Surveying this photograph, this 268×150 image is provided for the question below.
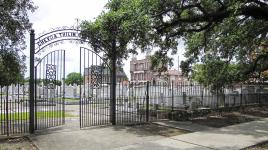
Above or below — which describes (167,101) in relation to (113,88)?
below

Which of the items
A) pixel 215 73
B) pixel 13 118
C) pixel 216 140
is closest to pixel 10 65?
pixel 13 118

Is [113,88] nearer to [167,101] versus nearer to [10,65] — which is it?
[10,65]

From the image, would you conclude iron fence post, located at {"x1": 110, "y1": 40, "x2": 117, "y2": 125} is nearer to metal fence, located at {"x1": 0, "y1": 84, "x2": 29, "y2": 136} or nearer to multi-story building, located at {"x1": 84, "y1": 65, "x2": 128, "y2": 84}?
multi-story building, located at {"x1": 84, "y1": 65, "x2": 128, "y2": 84}

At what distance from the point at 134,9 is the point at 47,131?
5.54m

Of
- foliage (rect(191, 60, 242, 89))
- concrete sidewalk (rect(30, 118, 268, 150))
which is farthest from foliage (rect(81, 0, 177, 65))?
foliage (rect(191, 60, 242, 89))

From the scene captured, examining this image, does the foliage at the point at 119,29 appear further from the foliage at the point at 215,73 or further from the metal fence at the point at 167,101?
the foliage at the point at 215,73

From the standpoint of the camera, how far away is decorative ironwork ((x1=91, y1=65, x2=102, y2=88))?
13.5 metres

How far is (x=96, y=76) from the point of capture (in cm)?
1362

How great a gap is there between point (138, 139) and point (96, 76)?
12.9 ft

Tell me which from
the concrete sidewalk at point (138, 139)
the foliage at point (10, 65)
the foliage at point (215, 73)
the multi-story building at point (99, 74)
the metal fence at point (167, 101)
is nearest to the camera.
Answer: the concrete sidewalk at point (138, 139)

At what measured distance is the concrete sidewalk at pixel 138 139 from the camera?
9617mm

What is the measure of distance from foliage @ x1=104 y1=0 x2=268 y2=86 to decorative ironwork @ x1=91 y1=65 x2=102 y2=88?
7.43 feet

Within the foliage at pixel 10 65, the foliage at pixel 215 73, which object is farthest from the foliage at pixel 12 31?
the foliage at pixel 215 73

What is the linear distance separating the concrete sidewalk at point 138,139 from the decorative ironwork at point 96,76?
2.00 metres
